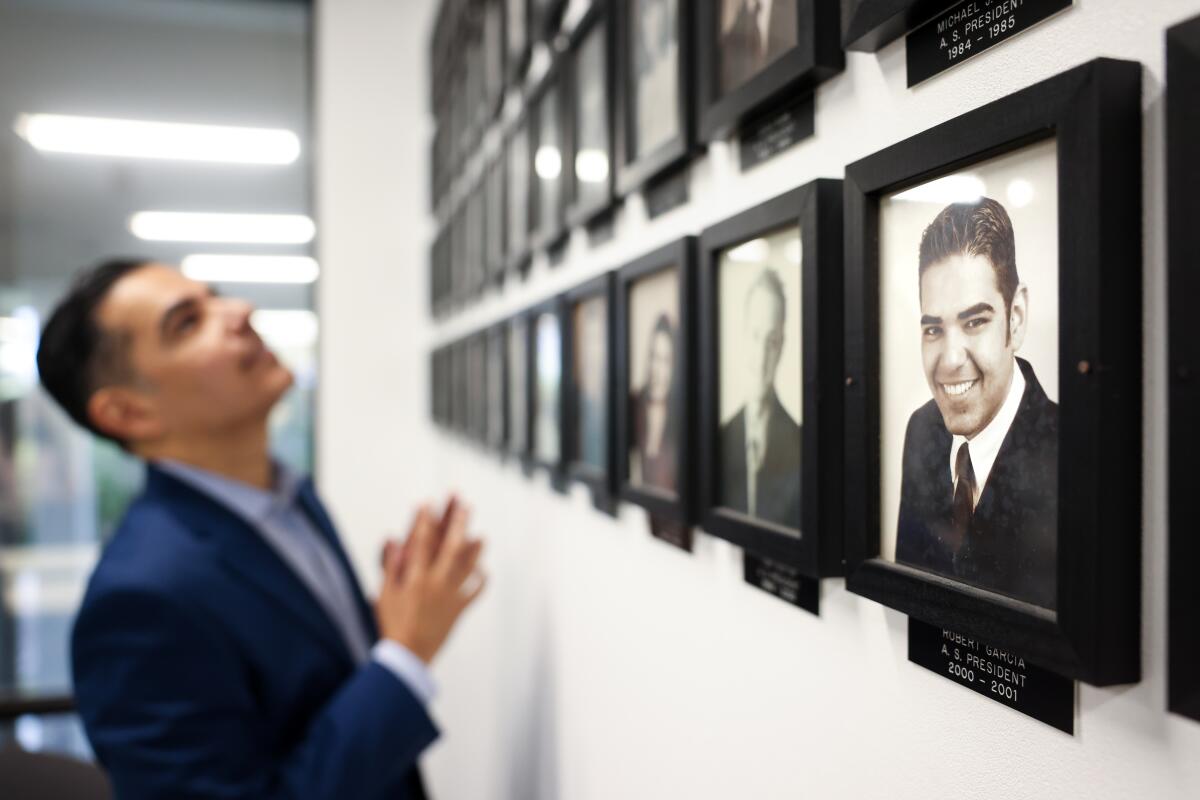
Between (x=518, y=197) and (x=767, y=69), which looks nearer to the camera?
(x=767, y=69)

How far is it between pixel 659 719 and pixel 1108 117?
642 mm

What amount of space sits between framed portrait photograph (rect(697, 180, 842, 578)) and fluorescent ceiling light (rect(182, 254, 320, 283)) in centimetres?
239

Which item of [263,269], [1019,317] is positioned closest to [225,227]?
[263,269]

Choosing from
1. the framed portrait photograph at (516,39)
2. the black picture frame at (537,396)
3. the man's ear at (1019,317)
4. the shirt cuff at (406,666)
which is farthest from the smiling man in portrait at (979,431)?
the framed portrait photograph at (516,39)

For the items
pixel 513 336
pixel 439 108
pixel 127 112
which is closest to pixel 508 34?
pixel 513 336

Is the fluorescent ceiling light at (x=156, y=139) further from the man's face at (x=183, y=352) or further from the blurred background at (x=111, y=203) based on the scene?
the man's face at (x=183, y=352)

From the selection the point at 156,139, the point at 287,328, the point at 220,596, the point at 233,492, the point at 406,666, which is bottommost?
the point at 406,666

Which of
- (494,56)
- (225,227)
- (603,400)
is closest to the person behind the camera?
(603,400)

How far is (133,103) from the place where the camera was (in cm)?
279

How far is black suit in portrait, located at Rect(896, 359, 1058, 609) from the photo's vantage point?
34 centimetres

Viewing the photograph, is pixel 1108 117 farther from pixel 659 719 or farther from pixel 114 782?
pixel 114 782

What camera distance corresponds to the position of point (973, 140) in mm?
365

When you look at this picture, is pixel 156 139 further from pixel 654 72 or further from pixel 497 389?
pixel 654 72

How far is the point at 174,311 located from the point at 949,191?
43.2 inches
